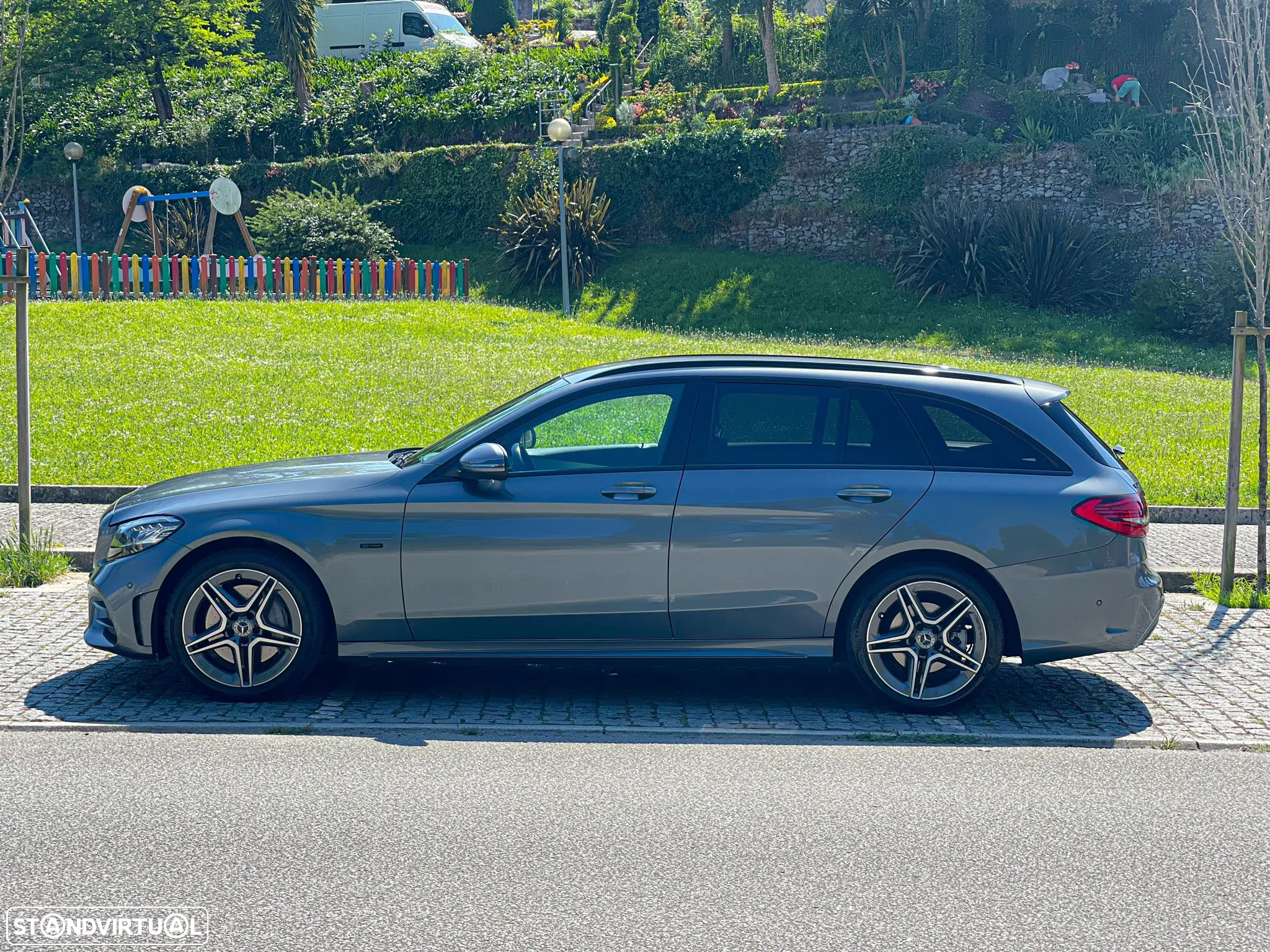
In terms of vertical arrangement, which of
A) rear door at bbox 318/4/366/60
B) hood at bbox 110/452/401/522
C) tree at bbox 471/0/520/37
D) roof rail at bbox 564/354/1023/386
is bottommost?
hood at bbox 110/452/401/522

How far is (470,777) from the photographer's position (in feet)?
18.0

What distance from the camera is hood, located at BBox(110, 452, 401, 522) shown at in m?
6.54

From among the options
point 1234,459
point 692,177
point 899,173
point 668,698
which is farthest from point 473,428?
point 899,173

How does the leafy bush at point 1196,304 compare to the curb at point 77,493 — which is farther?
the leafy bush at point 1196,304

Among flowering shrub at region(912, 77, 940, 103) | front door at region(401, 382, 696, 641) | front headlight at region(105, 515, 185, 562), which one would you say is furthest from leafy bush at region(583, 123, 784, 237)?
front headlight at region(105, 515, 185, 562)

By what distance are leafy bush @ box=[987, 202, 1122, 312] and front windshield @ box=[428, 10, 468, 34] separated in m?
23.9

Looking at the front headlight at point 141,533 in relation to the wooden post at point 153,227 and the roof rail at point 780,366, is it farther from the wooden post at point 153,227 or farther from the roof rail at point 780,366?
the wooden post at point 153,227

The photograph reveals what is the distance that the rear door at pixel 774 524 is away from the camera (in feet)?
20.9

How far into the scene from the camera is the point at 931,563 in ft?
21.2

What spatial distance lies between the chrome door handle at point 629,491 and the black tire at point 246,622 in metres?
1.46

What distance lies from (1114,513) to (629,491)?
7.54 feet

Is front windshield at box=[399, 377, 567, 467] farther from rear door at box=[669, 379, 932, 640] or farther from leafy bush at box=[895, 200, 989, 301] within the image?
leafy bush at box=[895, 200, 989, 301]

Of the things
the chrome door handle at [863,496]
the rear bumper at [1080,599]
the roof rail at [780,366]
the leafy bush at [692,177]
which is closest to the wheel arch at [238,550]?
the roof rail at [780,366]

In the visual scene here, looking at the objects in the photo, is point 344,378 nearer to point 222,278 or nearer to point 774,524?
point 222,278
